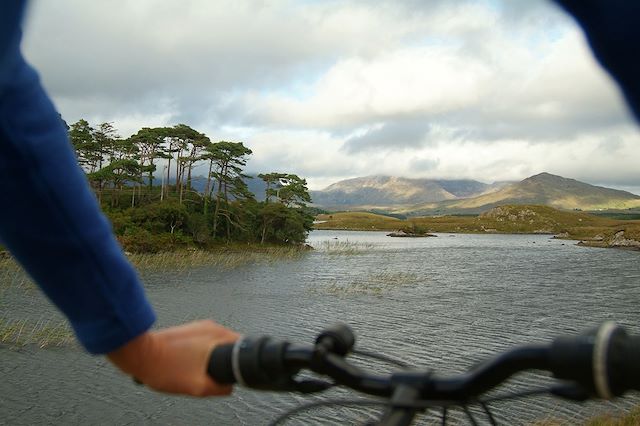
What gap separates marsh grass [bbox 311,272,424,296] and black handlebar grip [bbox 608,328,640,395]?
79.2 feet

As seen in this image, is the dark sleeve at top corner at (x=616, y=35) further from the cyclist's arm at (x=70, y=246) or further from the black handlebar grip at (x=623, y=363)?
the cyclist's arm at (x=70, y=246)

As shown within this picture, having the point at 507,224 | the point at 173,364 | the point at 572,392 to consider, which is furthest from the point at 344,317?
the point at 507,224

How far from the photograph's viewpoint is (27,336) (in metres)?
14.7

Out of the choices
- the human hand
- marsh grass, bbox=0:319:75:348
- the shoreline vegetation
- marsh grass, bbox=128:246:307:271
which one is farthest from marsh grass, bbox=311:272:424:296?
the shoreline vegetation

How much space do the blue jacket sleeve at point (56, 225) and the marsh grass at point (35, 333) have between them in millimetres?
15084

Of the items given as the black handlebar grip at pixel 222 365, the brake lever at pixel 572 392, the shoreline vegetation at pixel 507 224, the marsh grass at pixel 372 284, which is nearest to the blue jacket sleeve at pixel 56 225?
the black handlebar grip at pixel 222 365

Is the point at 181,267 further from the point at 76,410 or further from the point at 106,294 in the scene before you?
the point at 106,294

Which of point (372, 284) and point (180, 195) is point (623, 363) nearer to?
point (372, 284)

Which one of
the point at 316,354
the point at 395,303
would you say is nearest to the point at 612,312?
the point at 395,303

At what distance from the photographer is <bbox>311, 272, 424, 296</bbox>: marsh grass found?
25.2 metres

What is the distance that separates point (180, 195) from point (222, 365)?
5549 cm

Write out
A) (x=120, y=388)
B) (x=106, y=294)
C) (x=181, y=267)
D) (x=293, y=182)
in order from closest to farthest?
(x=106, y=294), (x=120, y=388), (x=181, y=267), (x=293, y=182)

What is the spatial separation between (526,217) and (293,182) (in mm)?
110988

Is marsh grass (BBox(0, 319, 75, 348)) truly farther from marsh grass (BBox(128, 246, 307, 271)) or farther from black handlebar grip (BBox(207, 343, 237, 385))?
marsh grass (BBox(128, 246, 307, 271))
